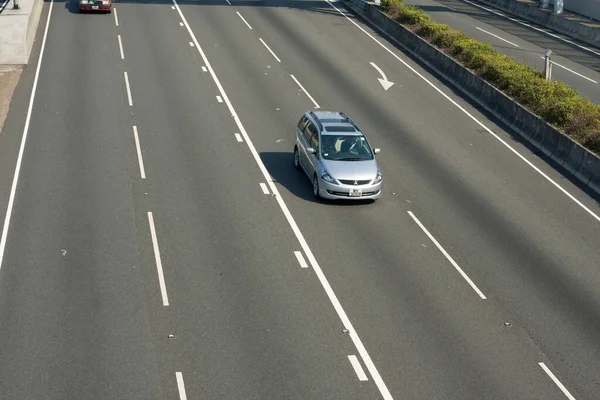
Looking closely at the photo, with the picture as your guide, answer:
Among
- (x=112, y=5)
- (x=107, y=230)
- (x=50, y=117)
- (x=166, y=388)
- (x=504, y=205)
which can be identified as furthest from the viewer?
(x=112, y=5)

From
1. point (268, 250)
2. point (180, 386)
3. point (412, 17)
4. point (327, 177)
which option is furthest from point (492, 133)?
point (180, 386)

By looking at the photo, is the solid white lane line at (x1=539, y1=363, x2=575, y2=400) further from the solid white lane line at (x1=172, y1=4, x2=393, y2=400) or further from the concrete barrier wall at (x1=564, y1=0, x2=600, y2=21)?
the concrete barrier wall at (x1=564, y1=0, x2=600, y2=21)

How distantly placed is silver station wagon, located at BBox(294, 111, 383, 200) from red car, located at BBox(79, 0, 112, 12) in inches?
915

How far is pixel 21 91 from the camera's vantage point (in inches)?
1407

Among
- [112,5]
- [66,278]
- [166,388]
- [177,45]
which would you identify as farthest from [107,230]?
[112,5]

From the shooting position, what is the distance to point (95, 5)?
4847cm

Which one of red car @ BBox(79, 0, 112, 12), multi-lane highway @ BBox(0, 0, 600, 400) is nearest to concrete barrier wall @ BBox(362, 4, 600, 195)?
multi-lane highway @ BBox(0, 0, 600, 400)

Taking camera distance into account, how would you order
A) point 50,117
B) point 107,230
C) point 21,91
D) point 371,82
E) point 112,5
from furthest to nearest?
point 112,5 → point 371,82 → point 21,91 → point 50,117 → point 107,230

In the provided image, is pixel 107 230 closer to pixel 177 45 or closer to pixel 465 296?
pixel 465 296

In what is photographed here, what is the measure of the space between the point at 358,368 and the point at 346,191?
9.05 meters

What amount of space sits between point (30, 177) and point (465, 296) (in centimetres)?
1364

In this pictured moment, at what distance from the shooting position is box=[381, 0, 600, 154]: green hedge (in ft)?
101

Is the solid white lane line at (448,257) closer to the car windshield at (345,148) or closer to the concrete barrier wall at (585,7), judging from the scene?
the car windshield at (345,148)

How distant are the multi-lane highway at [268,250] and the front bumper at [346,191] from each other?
14.3 inches
